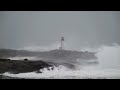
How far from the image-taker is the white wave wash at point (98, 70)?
16.7 ft

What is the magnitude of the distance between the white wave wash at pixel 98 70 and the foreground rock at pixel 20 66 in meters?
0.08

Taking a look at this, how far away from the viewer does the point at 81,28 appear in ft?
17.3

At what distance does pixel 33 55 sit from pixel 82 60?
3.06 ft

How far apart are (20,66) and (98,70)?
57.7 inches

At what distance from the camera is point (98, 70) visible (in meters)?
5.16

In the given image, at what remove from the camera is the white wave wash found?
16.7ft

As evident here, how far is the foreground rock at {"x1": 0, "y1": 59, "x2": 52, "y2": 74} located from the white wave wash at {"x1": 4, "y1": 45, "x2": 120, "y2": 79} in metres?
0.08

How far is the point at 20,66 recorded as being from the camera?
16.8ft
